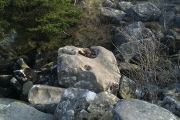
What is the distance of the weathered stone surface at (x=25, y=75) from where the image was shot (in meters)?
8.08

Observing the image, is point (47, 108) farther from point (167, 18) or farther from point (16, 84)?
point (167, 18)

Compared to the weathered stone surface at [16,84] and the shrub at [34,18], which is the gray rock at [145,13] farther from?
the weathered stone surface at [16,84]

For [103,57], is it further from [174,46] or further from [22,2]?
[22,2]

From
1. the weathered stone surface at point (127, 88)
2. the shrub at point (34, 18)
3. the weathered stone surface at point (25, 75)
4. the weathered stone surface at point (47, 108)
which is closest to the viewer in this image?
the weathered stone surface at point (47, 108)

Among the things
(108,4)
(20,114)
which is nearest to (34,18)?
(108,4)

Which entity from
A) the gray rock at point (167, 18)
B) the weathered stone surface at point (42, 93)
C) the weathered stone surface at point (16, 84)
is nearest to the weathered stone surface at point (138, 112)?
the weathered stone surface at point (42, 93)

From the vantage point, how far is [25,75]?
815 cm

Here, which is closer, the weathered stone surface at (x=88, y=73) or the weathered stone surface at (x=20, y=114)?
the weathered stone surface at (x=20, y=114)

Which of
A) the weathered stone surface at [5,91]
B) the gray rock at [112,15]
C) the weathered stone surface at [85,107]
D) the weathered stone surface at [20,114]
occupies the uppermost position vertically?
the weathered stone surface at [85,107]

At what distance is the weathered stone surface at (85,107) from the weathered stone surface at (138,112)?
40 centimetres

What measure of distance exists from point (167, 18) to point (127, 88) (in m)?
4.67

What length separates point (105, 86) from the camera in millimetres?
6621

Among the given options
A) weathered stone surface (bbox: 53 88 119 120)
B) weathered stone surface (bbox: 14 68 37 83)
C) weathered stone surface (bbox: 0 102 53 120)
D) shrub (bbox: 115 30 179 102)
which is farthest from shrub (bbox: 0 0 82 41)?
weathered stone surface (bbox: 53 88 119 120)

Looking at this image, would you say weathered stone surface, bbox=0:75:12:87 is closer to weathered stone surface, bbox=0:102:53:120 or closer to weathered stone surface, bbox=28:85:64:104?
weathered stone surface, bbox=28:85:64:104
